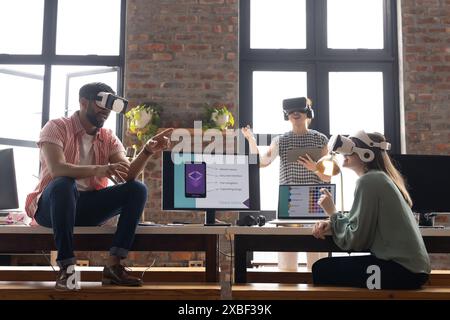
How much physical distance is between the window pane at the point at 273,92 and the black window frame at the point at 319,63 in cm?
5

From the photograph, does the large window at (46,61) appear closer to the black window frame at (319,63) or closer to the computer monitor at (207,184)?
the black window frame at (319,63)

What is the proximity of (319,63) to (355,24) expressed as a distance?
555 mm

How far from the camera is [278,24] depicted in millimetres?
5250

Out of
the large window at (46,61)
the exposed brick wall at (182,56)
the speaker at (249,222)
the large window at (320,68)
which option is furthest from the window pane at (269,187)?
the speaker at (249,222)

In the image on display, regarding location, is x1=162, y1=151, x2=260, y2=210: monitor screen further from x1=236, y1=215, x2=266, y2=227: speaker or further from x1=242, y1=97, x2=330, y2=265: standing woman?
x1=242, y1=97, x2=330, y2=265: standing woman

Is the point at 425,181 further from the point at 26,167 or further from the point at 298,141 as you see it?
the point at 26,167

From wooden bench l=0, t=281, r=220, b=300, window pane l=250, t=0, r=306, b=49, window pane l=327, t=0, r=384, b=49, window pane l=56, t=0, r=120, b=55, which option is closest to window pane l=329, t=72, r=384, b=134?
window pane l=327, t=0, r=384, b=49

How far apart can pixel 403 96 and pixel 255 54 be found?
140 centimetres

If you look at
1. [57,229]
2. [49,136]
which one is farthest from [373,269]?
[49,136]

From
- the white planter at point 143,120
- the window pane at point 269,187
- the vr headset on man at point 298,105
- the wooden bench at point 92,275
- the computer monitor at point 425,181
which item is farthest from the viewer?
the window pane at point 269,187

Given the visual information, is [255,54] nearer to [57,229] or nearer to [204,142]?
[204,142]

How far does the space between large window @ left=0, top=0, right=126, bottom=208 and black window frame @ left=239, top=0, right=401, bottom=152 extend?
46.1 inches

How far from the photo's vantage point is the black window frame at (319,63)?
5.11m

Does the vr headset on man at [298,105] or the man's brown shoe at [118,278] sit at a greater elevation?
the vr headset on man at [298,105]
